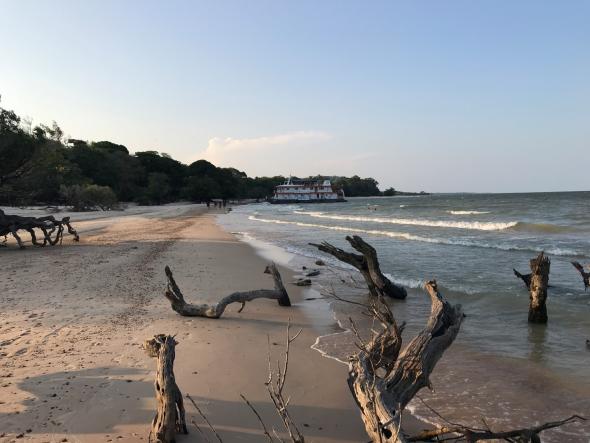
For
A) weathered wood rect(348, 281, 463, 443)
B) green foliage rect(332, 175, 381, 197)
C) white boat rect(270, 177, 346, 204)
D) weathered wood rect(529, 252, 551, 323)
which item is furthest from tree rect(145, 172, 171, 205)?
green foliage rect(332, 175, 381, 197)

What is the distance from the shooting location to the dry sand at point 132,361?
4.11 meters

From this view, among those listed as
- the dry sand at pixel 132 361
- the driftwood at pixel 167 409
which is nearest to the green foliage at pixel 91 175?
the dry sand at pixel 132 361

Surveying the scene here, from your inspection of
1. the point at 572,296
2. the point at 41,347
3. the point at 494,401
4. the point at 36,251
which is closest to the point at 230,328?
the point at 41,347

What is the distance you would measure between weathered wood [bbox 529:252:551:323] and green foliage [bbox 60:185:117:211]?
2134 inches

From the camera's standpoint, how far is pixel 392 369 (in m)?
3.53

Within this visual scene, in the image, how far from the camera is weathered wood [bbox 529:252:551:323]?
768 cm

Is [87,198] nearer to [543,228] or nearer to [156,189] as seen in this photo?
[156,189]

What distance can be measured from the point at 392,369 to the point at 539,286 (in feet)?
18.2

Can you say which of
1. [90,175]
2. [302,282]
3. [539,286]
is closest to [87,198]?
[90,175]

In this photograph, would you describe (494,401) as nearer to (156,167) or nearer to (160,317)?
(160,317)

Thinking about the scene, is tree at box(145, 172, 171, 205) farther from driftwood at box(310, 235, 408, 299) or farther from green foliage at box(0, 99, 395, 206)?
driftwood at box(310, 235, 408, 299)

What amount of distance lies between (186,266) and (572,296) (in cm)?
1079

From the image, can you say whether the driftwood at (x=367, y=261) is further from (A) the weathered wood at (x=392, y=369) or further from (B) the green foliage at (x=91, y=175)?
(B) the green foliage at (x=91, y=175)

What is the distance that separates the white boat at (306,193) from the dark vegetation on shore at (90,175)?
1258cm
